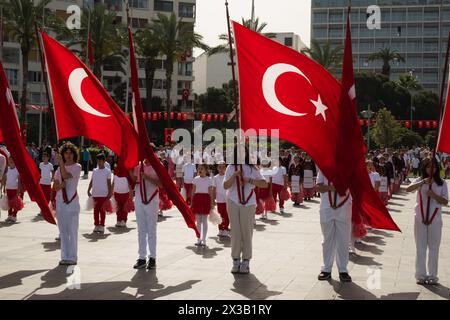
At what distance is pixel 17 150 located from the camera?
9.87 m

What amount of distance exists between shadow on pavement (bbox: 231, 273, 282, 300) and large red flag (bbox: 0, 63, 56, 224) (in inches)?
109

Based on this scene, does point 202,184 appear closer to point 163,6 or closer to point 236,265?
point 236,265

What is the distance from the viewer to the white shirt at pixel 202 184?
1366cm

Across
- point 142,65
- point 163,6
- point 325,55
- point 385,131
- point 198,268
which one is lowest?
point 198,268

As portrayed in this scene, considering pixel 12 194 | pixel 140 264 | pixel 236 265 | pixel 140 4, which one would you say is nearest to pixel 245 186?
pixel 236 265

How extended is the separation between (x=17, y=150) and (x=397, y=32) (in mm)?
119487

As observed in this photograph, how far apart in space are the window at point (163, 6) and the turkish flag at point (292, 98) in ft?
248

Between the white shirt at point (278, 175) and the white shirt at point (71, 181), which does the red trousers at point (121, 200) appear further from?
the white shirt at point (278, 175)

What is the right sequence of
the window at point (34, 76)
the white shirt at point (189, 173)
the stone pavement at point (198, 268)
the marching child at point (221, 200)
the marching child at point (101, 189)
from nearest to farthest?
the stone pavement at point (198, 268) < the marching child at point (221, 200) < the marching child at point (101, 189) < the white shirt at point (189, 173) < the window at point (34, 76)

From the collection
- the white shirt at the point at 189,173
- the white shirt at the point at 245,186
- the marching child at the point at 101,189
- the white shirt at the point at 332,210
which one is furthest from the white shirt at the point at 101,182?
the white shirt at the point at 332,210

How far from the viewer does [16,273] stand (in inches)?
378

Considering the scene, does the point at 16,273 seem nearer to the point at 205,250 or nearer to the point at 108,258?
the point at 108,258

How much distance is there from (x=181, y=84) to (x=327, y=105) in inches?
2969

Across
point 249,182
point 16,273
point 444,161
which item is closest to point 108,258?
point 16,273
